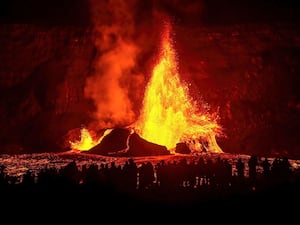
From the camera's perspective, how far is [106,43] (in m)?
37.7

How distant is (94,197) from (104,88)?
87.6 feet

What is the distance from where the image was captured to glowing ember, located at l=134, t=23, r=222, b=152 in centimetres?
2978

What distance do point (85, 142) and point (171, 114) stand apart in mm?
6769

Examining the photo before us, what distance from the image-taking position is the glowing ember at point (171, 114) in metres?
29.8

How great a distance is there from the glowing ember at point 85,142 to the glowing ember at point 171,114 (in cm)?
284

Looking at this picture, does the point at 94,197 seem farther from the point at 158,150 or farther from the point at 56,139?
the point at 56,139

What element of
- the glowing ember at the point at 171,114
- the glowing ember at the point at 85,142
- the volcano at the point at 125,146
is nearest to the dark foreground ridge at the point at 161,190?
the volcano at the point at 125,146

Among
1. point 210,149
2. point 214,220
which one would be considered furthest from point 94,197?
point 210,149

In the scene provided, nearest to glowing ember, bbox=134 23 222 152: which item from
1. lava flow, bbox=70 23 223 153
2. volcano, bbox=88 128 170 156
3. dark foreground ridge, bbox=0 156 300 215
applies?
lava flow, bbox=70 23 223 153

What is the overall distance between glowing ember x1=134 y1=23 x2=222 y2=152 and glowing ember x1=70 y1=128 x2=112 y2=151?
2839 mm

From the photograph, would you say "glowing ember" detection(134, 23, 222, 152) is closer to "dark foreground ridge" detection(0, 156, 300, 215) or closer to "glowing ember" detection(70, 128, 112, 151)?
"glowing ember" detection(70, 128, 112, 151)

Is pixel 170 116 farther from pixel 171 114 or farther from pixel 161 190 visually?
pixel 161 190

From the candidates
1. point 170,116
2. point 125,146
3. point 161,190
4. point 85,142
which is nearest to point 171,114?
point 170,116

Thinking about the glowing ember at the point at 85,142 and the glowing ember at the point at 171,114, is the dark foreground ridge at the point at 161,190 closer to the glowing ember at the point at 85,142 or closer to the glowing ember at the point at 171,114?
the glowing ember at the point at 171,114
